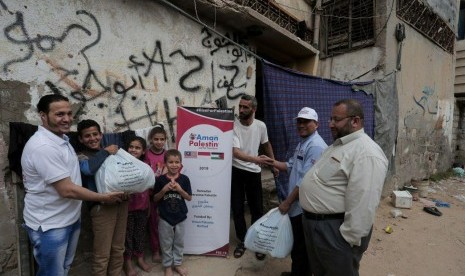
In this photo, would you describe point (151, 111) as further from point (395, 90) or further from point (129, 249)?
point (395, 90)

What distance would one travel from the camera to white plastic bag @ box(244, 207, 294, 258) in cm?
262

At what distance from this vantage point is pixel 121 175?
2.19 meters

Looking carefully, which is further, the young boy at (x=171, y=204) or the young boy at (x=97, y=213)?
the young boy at (x=171, y=204)

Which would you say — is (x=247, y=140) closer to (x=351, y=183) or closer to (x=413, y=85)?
(x=351, y=183)

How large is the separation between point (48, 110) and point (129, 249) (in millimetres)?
1673

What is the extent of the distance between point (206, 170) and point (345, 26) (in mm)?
5029

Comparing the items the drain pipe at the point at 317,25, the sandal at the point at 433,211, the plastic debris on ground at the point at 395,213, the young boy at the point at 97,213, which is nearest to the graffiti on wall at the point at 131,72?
the young boy at the point at 97,213

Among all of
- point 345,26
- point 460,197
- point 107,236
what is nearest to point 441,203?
point 460,197

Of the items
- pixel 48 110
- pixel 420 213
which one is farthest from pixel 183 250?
pixel 420 213

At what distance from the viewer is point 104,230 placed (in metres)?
2.41

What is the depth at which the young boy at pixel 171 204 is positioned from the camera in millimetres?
2816

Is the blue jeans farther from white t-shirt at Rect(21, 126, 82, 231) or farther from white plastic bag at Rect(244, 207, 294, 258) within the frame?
white plastic bag at Rect(244, 207, 294, 258)

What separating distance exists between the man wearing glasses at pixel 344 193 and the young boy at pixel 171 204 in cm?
124

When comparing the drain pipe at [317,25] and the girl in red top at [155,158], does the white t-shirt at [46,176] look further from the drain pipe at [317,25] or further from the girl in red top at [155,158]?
the drain pipe at [317,25]
